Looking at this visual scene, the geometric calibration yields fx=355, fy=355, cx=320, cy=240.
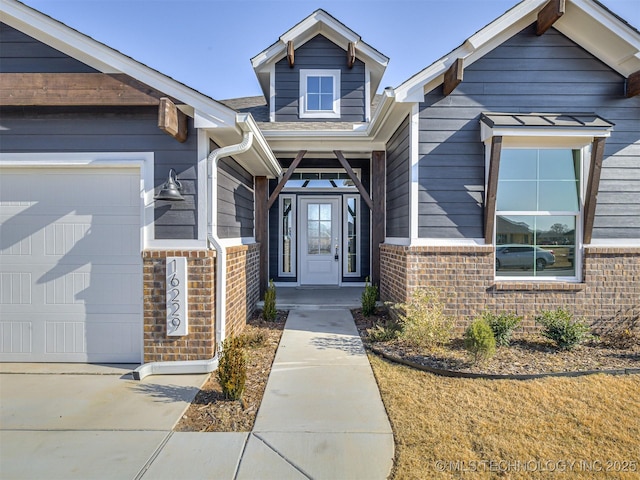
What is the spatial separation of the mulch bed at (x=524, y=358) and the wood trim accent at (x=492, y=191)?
1.44 m

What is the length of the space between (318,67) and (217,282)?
586 centimetres

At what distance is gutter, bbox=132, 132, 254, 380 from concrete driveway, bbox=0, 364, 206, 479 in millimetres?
111

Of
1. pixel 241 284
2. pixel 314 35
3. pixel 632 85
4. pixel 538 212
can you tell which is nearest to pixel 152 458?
pixel 241 284

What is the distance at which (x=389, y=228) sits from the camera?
21.2 ft

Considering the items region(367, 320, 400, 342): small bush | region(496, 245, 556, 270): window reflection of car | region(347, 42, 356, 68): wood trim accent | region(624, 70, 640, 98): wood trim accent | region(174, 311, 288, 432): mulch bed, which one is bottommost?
region(174, 311, 288, 432): mulch bed

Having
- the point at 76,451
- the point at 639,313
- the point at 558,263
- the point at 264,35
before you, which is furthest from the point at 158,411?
the point at 264,35

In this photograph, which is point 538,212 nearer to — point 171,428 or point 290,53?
point 171,428

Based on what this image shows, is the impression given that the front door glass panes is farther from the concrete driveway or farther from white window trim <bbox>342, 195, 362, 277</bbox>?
the concrete driveway

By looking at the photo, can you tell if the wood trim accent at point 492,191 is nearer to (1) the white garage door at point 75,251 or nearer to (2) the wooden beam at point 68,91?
(2) the wooden beam at point 68,91

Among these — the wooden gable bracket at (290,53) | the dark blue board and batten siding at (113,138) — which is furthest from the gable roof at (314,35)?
the dark blue board and batten siding at (113,138)

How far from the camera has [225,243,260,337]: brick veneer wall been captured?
4652 mm

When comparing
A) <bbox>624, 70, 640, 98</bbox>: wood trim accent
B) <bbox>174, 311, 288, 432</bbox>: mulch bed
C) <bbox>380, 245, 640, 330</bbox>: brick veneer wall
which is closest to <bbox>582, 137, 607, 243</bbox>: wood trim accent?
<bbox>380, 245, 640, 330</bbox>: brick veneer wall

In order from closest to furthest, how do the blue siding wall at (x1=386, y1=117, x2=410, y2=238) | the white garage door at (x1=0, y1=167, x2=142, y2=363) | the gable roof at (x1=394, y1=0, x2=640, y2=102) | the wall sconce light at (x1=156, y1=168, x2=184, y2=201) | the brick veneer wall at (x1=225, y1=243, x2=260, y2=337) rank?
the wall sconce light at (x1=156, y1=168, x2=184, y2=201) < the white garage door at (x1=0, y1=167, x2=142, y2=363) < the gable roof at (x1=394, y1=0, x2=640, y2=102) < the brick veneer wall at (x1=225, y1=243, x2=260, y2=337) < the blue siding wall at (x1=386, y1=117, x2=410, y2=238)

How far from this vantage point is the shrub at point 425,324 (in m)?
4.36
